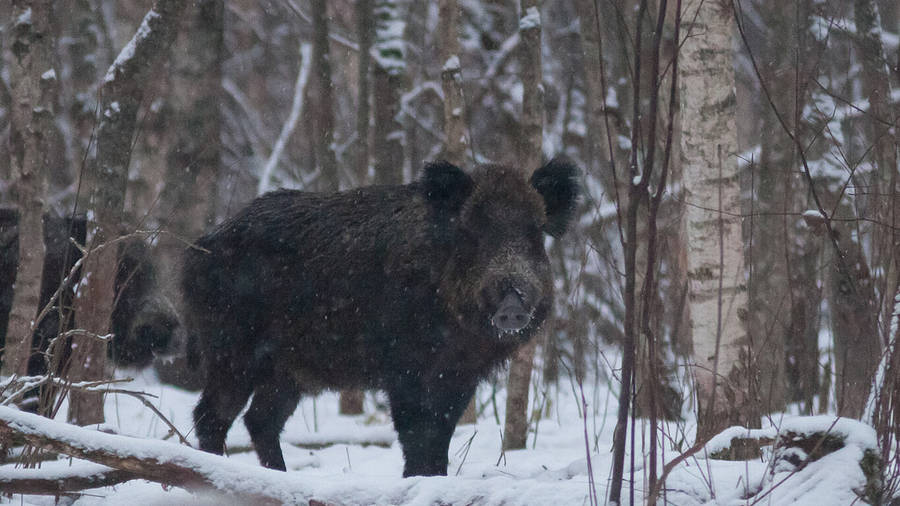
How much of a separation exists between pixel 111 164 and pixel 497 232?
2.38 metres

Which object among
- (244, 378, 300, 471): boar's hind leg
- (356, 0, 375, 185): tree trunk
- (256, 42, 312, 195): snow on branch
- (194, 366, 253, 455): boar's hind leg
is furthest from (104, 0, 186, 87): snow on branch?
(256, 42, 312, 195): snow on branch

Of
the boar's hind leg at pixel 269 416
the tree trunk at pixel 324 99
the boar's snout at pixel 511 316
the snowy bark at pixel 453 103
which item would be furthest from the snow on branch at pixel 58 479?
the tree trunk at pixel 324 99

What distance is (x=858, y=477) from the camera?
9.13ft

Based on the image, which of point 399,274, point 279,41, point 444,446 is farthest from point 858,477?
point 279,41

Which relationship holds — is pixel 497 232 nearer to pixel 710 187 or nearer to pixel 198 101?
pixel 710 187

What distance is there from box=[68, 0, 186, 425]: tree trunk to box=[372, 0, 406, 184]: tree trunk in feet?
9.67

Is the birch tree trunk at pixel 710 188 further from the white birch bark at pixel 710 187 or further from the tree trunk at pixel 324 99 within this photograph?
the tree trunk at pixel 324 99

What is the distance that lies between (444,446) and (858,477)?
8.59ft

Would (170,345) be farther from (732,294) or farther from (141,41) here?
(732,294)

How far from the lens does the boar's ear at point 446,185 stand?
5121 mm

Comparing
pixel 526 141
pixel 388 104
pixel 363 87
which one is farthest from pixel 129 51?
pixel 363 87

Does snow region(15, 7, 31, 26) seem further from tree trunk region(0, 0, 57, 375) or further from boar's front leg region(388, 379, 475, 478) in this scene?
boar's front leg region(388, 379, 475, 478)

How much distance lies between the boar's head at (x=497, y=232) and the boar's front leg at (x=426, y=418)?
424 mm

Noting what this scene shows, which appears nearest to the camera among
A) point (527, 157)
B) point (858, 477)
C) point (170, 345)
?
point (858, 477)
